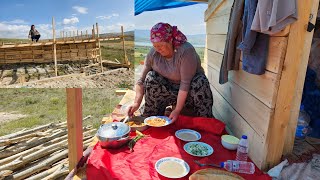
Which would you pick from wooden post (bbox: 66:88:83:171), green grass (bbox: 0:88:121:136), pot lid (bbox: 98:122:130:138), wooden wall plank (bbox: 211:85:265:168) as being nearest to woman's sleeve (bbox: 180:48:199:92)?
wooden wall plank (bbox: 211:85:265:168)

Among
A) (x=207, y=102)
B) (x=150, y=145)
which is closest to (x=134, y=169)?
(x=150, y=145)

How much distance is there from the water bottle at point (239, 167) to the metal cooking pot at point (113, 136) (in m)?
0.80

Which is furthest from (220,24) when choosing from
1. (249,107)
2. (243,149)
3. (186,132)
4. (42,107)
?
(42,107)

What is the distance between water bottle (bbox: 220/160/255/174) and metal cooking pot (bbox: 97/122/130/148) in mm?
799

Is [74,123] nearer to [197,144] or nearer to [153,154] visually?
[153,154]

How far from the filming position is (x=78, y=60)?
97.6ft

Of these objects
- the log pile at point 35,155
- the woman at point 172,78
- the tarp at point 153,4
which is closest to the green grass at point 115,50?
the tarp at point 153,4

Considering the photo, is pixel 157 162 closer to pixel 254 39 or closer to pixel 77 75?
pixel 254 39

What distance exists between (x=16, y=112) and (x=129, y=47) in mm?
32616

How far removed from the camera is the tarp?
4230 mm

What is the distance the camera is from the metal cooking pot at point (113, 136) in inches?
72.4

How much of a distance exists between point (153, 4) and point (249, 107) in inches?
121

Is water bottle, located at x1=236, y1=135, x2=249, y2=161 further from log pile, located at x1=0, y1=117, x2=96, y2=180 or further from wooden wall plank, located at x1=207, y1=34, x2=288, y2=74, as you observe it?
log pile, located at x1=0, y1=117, x2=96, y2=180

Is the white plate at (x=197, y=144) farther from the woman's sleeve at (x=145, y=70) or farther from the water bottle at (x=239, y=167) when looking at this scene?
the woman's sleeve at (x=145, y=70)
